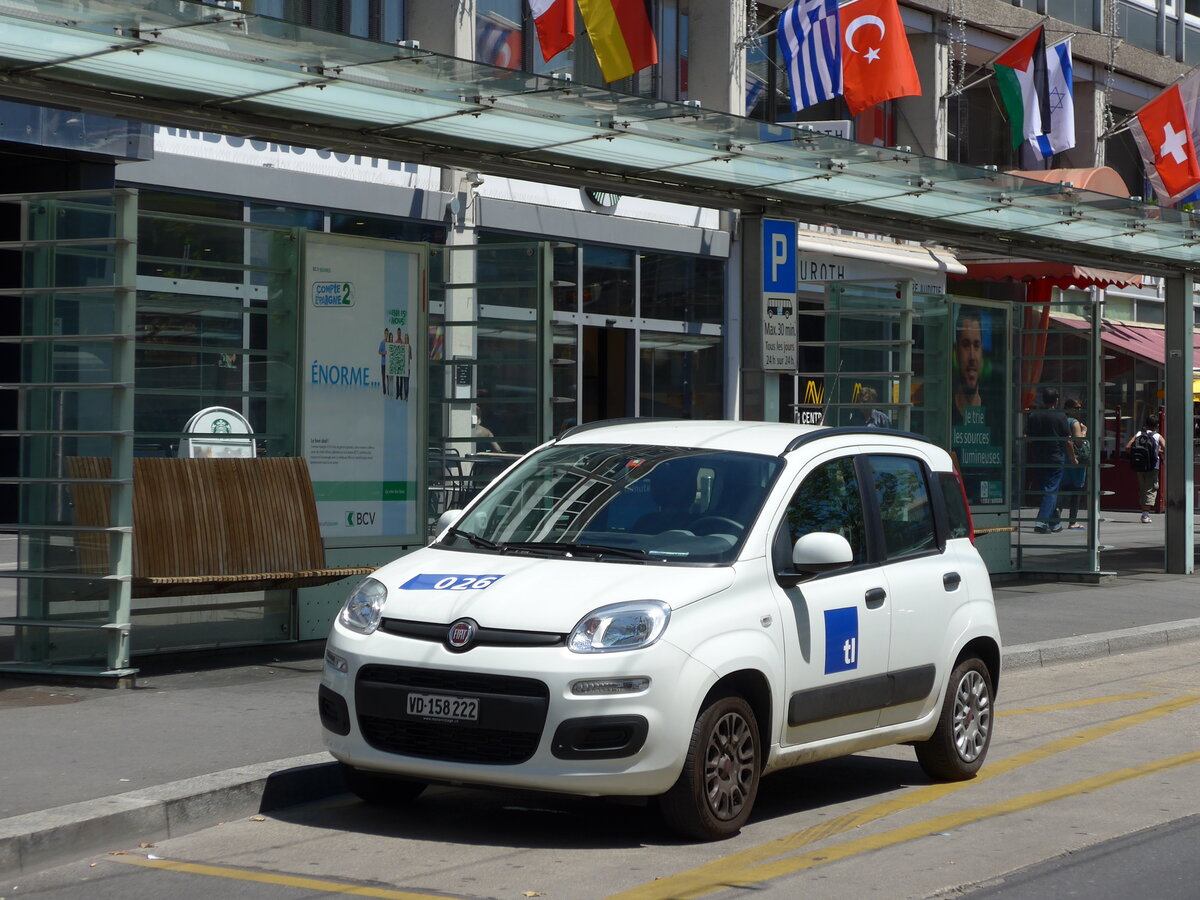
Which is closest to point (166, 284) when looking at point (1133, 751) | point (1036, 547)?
point (1133, 751)

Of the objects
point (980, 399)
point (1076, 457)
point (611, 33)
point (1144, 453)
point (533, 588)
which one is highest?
point (611, 33)

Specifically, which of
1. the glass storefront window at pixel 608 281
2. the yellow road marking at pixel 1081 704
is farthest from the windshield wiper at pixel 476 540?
the glass storefront window at pixel 608 281

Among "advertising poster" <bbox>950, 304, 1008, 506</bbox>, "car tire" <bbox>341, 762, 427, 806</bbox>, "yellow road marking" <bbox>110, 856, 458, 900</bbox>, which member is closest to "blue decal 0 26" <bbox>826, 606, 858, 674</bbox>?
"car tire" <bbox>341, 762, 427, 806</bbox>

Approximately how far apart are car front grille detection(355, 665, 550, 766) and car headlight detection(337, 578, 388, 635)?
221mm

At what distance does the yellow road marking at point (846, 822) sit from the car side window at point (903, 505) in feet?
3.77

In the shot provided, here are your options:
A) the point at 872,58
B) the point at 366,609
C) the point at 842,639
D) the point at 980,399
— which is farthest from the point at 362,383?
the point at 872,58

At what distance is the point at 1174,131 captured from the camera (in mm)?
20703

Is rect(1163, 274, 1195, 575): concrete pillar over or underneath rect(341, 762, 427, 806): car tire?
over

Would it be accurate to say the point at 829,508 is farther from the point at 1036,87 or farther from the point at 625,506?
the point at 1036,87

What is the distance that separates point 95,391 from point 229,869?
14.9 feet

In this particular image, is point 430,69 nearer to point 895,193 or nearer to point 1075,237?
point 895,193

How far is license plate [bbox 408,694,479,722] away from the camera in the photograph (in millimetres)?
6402

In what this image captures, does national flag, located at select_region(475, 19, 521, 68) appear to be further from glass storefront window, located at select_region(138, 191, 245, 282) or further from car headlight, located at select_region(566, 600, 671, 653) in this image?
car headlight, located at select_region(566, 600, 671, 653)

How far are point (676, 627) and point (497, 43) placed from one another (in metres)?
16.6
